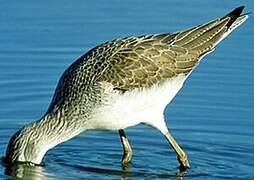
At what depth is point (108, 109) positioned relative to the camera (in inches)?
604

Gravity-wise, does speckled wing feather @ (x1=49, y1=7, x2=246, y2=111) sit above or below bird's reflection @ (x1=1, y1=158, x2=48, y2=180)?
above

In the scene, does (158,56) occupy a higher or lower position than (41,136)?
higher

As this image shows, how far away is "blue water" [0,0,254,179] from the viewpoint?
626 inches

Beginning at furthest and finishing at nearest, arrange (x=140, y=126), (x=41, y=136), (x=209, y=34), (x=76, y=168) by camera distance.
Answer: (x=140, y=126) → (x=209, y=34) → (x=76, y=168) → (x=41, y=136)

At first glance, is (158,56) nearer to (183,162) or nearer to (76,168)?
(183,162)

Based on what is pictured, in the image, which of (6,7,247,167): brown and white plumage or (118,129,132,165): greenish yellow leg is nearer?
(6,7,247,167): brown and white plumage

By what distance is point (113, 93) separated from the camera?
1542cm

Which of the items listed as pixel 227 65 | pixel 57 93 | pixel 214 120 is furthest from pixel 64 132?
pixel 227 65

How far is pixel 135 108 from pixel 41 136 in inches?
41.3

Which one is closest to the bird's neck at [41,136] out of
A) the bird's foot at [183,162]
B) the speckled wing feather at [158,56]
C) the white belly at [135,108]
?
the white belly at [135,108]

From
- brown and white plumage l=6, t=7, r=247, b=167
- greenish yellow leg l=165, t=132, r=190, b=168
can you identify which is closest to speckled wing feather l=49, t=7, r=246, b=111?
brown and white plumage l=6, t=7, r=247, b=167

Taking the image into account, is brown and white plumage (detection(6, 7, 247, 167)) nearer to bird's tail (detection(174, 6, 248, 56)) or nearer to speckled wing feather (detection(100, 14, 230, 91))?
speckled wing feather (detection(100, 14, 230, 91))

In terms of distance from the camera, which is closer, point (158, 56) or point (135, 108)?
point (135, 108)

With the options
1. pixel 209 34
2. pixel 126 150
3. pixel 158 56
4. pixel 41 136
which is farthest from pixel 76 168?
pixel 209 34
